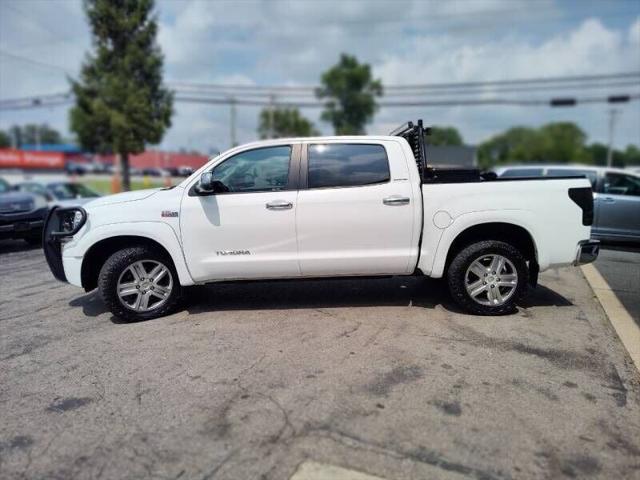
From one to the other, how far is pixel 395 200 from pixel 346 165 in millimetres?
625

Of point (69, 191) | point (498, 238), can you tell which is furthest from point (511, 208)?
point (69, 191)

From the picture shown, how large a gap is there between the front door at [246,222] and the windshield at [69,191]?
10.5m

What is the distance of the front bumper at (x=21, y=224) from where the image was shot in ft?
30.8

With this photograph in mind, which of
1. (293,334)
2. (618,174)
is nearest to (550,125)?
(618,174)

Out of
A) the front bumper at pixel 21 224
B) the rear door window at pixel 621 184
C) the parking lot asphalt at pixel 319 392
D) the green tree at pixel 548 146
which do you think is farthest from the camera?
the green tree at pixel 548 146

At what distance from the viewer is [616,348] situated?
14.4 ft

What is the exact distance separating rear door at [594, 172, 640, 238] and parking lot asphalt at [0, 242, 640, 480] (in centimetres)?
438

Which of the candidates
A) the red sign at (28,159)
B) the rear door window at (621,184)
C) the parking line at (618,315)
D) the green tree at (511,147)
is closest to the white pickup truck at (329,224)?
the parking line at (618,315)

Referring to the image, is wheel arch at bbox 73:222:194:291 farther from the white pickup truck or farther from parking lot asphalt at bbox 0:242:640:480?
parking lot asphalt at bbox 0:242:640:480

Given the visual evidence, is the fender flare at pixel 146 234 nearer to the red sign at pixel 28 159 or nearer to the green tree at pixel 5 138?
the red sign at pixel 28 159

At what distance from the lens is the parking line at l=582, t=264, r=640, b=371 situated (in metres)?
4.39

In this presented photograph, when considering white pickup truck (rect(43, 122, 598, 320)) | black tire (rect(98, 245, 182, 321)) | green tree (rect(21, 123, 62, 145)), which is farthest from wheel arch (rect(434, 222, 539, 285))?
green tree (rect(21, 123, 62, 145))

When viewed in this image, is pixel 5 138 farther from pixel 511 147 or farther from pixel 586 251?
pixel 586 251

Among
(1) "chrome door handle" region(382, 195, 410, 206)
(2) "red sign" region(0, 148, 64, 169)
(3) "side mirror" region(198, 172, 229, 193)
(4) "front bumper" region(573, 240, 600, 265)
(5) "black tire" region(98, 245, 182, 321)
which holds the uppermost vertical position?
(2) "red sign" region(0, 148, 64, 169)
